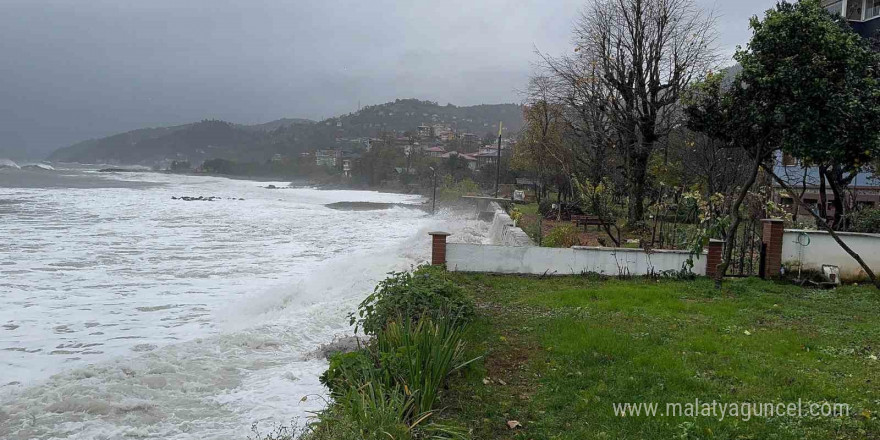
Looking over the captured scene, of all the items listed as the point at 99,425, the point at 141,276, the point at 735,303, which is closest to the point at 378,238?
the point at 141,276

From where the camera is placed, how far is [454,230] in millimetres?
24625

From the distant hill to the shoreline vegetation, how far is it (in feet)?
473


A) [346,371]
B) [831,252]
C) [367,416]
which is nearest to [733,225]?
[831,252]

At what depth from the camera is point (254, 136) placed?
558 feet

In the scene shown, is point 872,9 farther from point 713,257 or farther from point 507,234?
point 713,257

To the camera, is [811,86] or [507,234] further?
[507,234]

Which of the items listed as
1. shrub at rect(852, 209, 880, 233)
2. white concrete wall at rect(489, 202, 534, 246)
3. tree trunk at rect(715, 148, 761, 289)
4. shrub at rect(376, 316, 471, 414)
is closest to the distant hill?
white concrete wall at rect(489, 202, 534, 246)

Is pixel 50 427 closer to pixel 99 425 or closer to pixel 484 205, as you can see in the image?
pixel 99 425

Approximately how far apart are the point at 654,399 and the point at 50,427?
17.6 ft

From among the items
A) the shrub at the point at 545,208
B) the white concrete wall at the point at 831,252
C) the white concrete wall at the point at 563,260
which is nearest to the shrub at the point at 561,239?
the white concrete wall at the point at 563,260

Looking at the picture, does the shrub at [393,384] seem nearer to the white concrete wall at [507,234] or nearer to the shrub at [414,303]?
the shrub at [414,303]

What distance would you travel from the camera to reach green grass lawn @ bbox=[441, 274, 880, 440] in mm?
4230

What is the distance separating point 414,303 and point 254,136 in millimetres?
173636

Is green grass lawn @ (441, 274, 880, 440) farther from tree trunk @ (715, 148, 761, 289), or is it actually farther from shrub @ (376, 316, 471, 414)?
tree trunk @ (715, 148, 761, 289)
